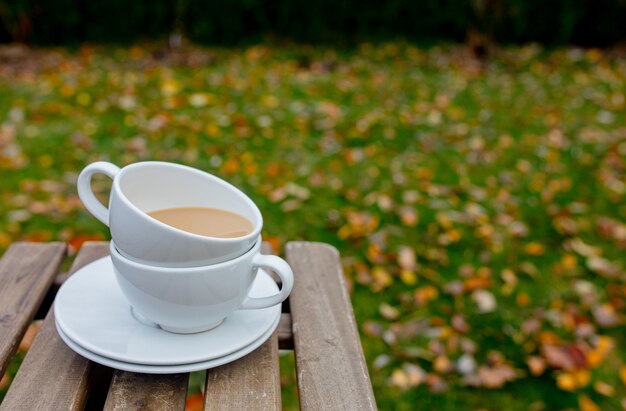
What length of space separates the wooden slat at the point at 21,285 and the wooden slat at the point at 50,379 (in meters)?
0.04

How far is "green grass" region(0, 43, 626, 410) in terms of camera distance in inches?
75.6

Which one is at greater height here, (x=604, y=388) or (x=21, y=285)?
(x=21, y=285)

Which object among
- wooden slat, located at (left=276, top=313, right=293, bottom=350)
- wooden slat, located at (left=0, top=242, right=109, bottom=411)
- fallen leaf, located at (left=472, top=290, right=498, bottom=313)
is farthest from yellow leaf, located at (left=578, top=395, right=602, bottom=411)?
wooden slat, located at (left=0, top=242, right=109, bottom=411)

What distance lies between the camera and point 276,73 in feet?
15.7

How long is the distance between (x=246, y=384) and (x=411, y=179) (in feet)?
7.60

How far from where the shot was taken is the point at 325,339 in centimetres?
89

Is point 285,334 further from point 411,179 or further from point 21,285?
point 411,179

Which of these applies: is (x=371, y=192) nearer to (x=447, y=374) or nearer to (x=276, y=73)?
(x=447, y=374)

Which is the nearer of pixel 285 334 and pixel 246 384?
pixel 246 384

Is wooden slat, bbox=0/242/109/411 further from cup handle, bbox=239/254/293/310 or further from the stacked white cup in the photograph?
cup handle, bbox=239/254/293/310

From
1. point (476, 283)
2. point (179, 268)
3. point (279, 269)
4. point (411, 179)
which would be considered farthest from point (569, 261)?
point (179, 268)

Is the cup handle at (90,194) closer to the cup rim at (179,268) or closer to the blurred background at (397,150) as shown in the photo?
the cup rim at (179,268)

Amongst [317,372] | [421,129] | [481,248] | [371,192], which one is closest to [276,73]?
[421,129]

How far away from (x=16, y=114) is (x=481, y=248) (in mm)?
2882
